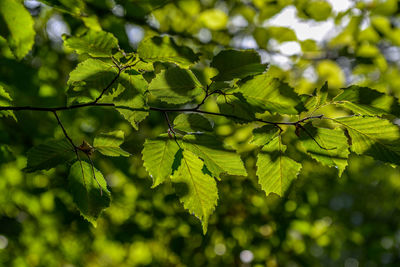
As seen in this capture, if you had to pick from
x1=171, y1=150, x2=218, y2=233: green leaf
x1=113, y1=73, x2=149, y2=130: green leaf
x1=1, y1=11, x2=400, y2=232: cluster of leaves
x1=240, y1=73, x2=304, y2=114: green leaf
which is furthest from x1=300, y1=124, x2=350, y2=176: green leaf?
x1=113, y1=73, x2=149, y2=130: green leaf

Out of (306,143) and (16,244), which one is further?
(16,244)

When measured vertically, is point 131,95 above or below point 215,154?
above

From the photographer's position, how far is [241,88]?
0.59 m

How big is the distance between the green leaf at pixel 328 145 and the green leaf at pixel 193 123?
0.21m

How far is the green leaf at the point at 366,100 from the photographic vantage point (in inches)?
23.6

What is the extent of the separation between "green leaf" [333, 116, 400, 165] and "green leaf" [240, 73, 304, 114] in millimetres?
135

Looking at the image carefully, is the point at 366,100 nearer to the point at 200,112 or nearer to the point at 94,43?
the point at 200,112

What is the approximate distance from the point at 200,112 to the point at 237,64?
0.14 m

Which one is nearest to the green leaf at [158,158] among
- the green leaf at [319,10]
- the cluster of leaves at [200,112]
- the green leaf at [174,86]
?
the cluster of leaves at [200,112]

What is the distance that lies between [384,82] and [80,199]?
2146 millimetres

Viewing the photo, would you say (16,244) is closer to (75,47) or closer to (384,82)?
(75,47)

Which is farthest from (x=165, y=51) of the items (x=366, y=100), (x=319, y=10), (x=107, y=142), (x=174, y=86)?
(x=319, y=10)

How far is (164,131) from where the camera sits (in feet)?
6.04

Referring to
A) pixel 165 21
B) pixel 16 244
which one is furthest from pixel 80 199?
pixel 16 244
